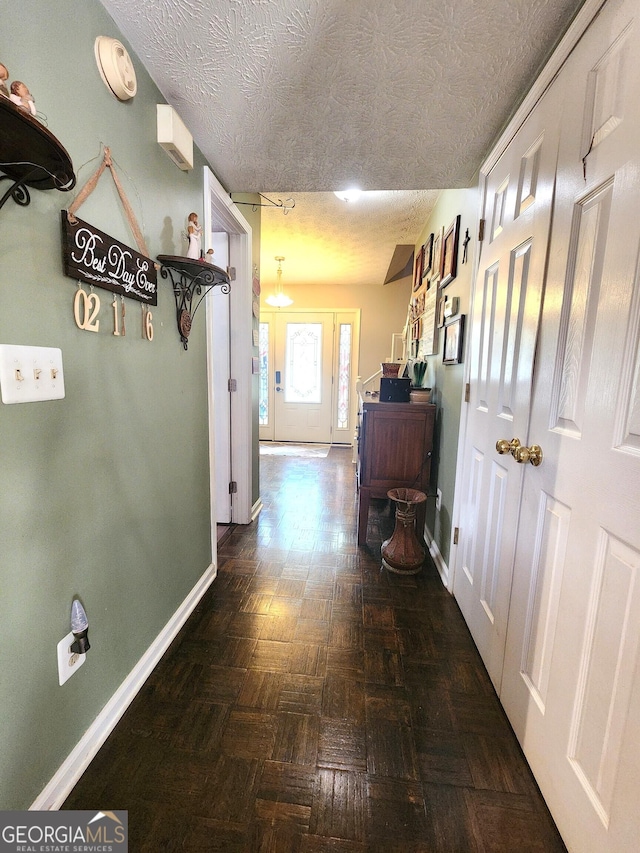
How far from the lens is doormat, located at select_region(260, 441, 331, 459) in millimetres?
4969

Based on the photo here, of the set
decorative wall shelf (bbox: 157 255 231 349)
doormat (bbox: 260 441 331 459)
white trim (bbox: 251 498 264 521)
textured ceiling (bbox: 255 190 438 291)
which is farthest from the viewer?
doormat (bbox: 260 441 331 459)

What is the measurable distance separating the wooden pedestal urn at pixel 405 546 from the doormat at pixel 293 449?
8.91ft

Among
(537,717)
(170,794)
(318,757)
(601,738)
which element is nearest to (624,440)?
(601,738)

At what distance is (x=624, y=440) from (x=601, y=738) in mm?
622

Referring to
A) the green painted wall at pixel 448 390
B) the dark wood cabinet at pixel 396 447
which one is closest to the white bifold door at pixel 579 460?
the green painted wall at pixel 448 390

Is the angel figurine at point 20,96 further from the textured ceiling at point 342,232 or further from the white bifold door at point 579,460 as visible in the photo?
the textured ceiling at point 342,232

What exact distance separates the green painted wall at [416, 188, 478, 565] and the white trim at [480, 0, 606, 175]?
0.35 metres

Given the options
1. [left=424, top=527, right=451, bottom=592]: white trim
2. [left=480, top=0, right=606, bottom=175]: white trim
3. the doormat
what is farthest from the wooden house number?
the doormat

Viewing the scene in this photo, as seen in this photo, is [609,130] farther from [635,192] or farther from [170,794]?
[170,794]

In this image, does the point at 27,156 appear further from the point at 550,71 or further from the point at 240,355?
the point at 240,355

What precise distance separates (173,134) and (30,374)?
3.42ft

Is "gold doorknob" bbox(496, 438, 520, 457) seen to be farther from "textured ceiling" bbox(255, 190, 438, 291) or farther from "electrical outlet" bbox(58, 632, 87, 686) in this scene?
"textured ceiling" bbox(255, 190, 438, 291)

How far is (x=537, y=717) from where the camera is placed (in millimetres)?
1025

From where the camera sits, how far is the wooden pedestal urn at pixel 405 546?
Result: 2.10 m
